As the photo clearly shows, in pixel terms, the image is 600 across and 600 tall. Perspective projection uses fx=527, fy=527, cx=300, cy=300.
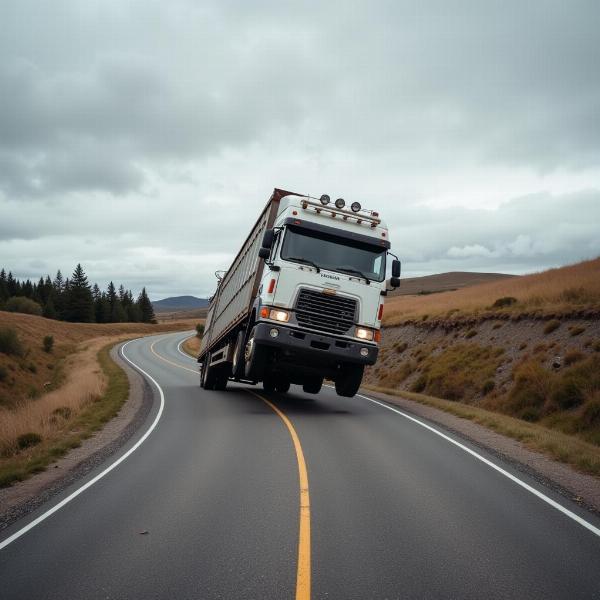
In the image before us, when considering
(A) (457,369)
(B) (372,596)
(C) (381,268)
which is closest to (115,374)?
(A) (457,369)

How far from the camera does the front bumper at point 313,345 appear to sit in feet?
41.1

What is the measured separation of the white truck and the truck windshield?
0.08ft

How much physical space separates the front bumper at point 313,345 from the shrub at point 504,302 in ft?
50.7

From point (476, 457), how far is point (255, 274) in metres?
7.22

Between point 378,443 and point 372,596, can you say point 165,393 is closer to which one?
point 378,443

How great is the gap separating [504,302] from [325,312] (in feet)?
54.8

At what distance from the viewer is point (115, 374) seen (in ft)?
99.2

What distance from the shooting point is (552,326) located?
66.1 ft

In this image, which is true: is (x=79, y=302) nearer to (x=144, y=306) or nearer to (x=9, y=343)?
(x=144, y=306)

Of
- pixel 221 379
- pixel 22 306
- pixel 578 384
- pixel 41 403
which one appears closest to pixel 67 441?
pixel 41 403

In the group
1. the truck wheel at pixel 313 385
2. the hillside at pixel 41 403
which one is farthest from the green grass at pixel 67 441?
the truck wheel at pixel 313 385

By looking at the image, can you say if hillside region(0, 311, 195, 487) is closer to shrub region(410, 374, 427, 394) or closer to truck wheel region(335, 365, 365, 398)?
truck wheel region(335, 365, 365, 398)

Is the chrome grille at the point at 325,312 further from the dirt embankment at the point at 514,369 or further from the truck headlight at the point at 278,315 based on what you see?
the dirt embankment at the point at 514,369

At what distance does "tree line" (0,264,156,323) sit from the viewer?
293 ft
